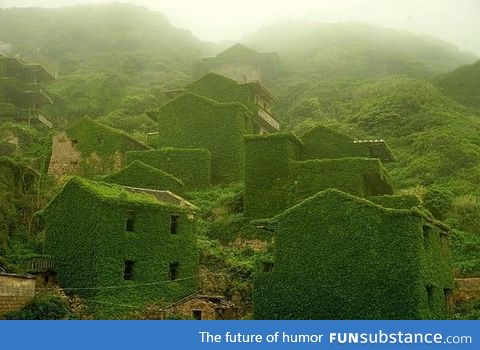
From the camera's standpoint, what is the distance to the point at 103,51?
339ft

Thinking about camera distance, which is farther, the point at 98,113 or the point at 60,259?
the point at 98,113

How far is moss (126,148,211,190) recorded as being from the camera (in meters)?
46.1

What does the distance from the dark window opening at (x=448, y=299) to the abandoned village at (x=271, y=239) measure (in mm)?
78

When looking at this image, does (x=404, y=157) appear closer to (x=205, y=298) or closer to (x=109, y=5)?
(x=205, y=298)

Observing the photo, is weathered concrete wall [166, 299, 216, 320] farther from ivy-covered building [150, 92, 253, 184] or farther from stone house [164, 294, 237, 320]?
ivy-covered building [150, 92, 253, 184]

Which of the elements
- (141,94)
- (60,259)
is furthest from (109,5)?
(60,259)

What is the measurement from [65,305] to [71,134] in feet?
87.7

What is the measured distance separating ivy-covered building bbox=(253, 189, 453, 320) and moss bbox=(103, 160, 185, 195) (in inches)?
543

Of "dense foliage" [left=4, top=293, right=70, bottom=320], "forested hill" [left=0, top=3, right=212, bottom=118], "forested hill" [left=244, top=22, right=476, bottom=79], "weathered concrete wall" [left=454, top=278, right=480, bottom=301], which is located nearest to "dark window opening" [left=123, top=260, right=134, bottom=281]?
"dense foliage" [left=4, top=293, right=70, bottom=320]

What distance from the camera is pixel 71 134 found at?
171 feet

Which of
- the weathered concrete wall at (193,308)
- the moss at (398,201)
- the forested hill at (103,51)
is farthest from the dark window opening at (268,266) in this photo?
the forested hill at (103,51)

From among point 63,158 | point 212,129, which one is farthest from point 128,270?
point 63,158

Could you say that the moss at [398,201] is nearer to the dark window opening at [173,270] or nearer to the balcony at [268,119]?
the dark window opening at [173,270]

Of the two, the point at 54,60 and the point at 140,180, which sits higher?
the point at 54,60
